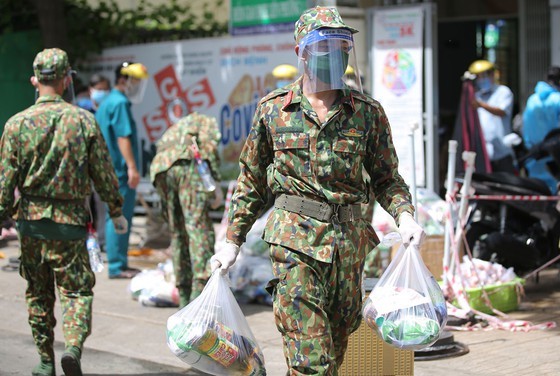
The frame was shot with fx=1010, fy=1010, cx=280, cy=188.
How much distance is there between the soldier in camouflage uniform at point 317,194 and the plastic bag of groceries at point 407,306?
123mm

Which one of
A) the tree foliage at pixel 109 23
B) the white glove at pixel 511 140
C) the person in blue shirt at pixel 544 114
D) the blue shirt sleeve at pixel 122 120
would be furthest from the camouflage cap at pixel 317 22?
the tree foliage at pixel 109 23

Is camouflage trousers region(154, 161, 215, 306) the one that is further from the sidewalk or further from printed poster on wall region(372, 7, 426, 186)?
printed poster on wall region(372, 7, 426, 186)

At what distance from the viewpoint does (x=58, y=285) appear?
5914mm

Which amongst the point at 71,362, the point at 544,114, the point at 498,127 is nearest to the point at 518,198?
the point at 544,114

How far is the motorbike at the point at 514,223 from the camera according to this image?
8.38m

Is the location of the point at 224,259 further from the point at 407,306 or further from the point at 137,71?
the point at 137,71

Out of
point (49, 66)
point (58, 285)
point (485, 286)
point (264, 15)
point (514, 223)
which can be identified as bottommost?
point (485, 286)

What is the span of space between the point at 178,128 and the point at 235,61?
532 cm

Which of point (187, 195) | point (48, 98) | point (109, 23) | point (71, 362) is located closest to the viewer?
point (71, 362)

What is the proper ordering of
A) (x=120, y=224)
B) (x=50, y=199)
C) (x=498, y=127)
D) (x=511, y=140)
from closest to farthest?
(x=50, y=199)
(x=120, y=224)
(x=511, y=140)
(x=498, y=127)

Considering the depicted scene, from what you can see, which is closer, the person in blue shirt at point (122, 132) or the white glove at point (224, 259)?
the white glove at point (224, 259)

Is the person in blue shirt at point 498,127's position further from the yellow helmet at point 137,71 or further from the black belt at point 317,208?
the black belt at point 317,208

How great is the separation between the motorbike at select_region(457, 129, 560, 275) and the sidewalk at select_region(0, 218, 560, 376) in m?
0.38

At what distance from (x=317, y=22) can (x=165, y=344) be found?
3548 millimetres
